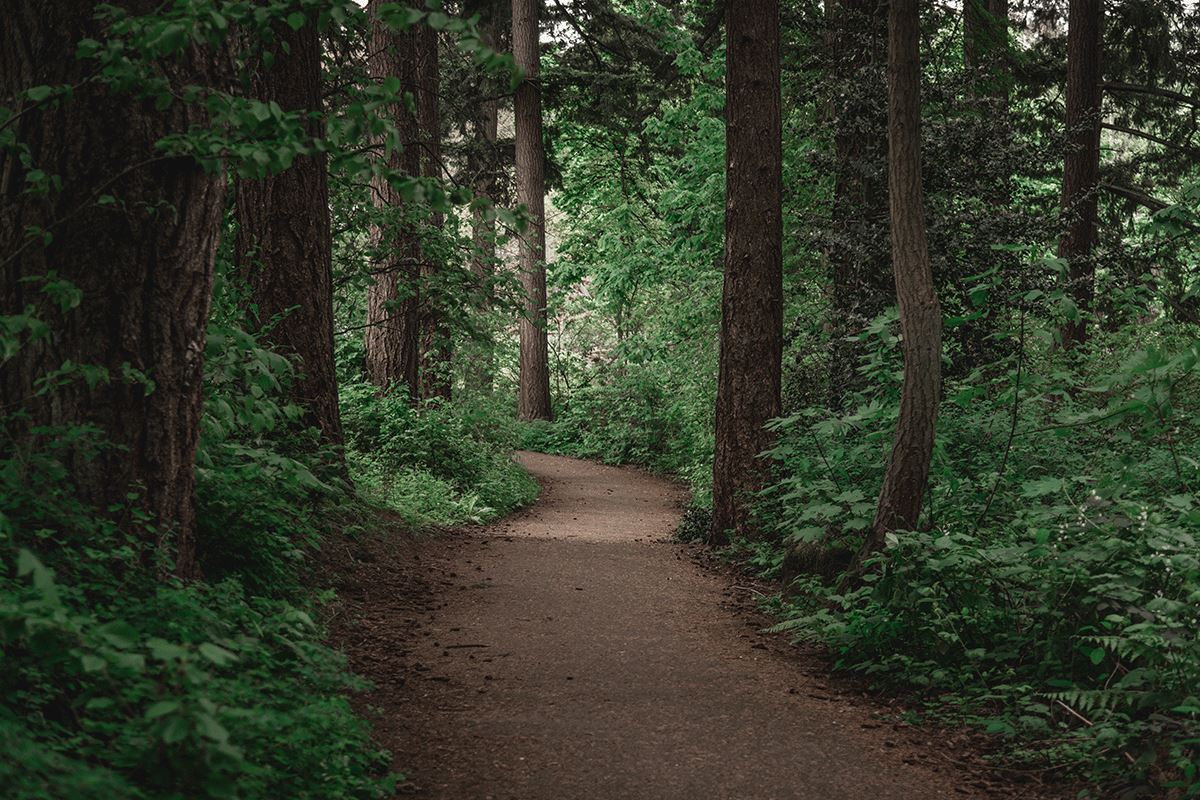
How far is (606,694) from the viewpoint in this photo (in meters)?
5.39

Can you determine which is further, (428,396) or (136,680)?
(428,396)

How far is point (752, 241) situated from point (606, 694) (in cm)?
601

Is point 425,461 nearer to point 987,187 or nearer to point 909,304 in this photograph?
point 987,187

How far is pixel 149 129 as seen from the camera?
159 inches

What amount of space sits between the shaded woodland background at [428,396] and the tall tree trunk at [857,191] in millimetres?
62

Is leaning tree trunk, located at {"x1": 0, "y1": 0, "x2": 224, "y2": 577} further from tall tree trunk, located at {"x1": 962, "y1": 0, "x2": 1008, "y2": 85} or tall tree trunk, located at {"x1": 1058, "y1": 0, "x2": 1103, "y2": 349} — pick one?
tall tree trunk, located at {"x1": 1058, "y1": 0, "x2": 1103, "y2": 349}

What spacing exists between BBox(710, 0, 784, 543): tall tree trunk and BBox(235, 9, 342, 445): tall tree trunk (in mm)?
4205

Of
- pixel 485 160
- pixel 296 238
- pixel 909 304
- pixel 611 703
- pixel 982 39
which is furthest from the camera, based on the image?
pixel 485 160

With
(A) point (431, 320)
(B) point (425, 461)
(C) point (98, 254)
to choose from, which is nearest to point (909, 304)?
(C) point (98, 254)

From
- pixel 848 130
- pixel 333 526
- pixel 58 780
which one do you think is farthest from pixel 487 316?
pixel 58 780

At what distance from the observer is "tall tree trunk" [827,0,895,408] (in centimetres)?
1163

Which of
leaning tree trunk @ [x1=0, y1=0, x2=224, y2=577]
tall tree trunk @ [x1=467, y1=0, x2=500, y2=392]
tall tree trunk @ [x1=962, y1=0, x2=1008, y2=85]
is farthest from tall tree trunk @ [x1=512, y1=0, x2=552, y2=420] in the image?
leaning tree trunk @ [x1=0, y1=0, x2=224, y2=577]

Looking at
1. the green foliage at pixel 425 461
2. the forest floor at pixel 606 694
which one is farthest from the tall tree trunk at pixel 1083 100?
the forest floor at pixel 606 694

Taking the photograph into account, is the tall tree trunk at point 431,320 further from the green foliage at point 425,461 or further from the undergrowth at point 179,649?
the undergrowth at point 179,649
